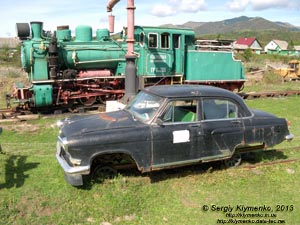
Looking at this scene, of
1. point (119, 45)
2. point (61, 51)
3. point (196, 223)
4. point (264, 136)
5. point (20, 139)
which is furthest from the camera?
point (119, 45)

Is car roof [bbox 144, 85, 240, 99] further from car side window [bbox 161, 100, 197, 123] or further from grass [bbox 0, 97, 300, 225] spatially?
grass [bbox 0, 97, 300, 225]

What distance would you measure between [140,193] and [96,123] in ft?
4.61

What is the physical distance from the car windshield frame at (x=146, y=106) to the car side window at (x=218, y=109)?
86 centimetres

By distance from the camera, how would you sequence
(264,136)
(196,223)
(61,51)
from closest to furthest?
(196,223), (264,136), (61,51)

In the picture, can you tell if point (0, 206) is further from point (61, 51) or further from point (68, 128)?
point (61, 51)

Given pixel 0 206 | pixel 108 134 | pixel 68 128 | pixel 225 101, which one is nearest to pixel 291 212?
pixel 225 101

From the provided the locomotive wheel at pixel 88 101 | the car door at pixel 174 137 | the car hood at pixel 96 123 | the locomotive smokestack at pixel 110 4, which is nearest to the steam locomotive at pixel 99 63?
the locomotive wheel at pixel 88 101

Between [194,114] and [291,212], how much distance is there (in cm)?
227

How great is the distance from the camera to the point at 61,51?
12367 millimetres

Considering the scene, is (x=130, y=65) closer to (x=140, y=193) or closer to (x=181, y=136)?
(x=181, y=136)

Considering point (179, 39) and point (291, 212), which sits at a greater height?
point (179, 39)

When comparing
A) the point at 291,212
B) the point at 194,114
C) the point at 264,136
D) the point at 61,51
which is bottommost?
the point at 291,212

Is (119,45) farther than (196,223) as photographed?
Yes

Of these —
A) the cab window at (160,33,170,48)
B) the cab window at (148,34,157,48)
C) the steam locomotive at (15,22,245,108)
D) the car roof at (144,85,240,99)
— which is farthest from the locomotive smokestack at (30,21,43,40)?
the car roof at (144,85,240,99)
